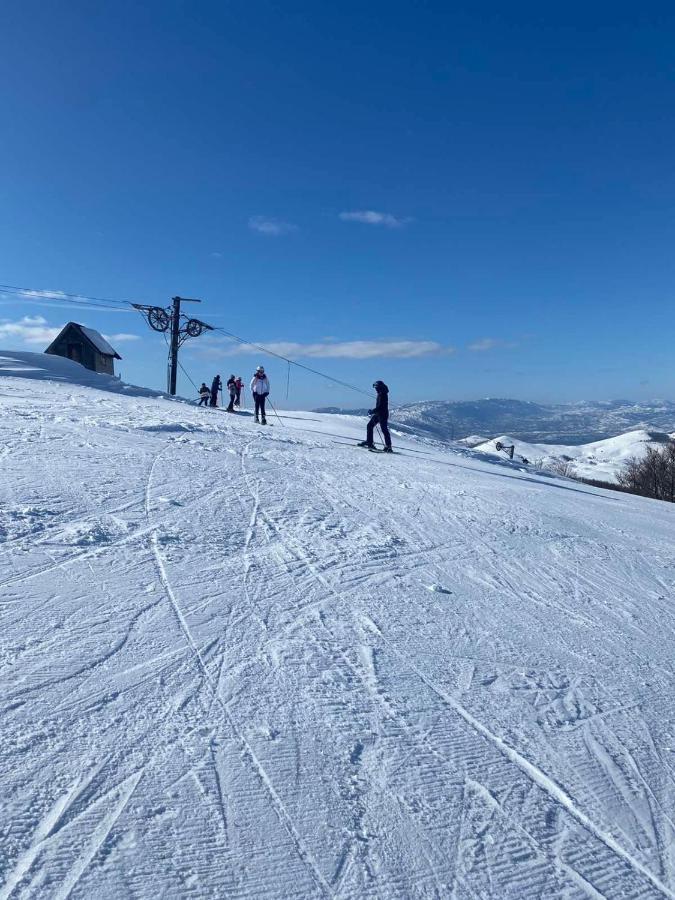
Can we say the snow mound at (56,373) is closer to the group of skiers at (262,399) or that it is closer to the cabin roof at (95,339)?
the group of skiers at (262,399)

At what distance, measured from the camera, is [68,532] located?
5.64 metres

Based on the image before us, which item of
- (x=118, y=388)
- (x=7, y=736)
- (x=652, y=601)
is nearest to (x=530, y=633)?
(x=652, y=601)

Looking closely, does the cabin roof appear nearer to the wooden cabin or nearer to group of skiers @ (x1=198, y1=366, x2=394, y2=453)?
the wooden cabin

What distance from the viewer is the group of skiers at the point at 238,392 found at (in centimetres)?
1786

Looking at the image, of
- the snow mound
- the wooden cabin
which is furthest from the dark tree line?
the wooden cabin

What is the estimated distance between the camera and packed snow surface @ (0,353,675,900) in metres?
2.45

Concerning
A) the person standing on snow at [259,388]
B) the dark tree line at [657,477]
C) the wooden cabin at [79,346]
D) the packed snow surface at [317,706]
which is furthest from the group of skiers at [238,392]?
the dark tree line at [657,477]

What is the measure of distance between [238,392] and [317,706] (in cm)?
2298

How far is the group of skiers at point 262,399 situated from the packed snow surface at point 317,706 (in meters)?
6.89

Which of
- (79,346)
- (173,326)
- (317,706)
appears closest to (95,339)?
(79,346)

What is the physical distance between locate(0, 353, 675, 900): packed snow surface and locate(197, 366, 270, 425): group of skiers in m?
10.8

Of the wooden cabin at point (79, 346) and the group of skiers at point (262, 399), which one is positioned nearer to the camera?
the group of skiers at point (262, 399)

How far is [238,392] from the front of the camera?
25453 mm

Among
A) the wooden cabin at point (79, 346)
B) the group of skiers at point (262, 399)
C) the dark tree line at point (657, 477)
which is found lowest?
the dark tree line at point (657, 477)
